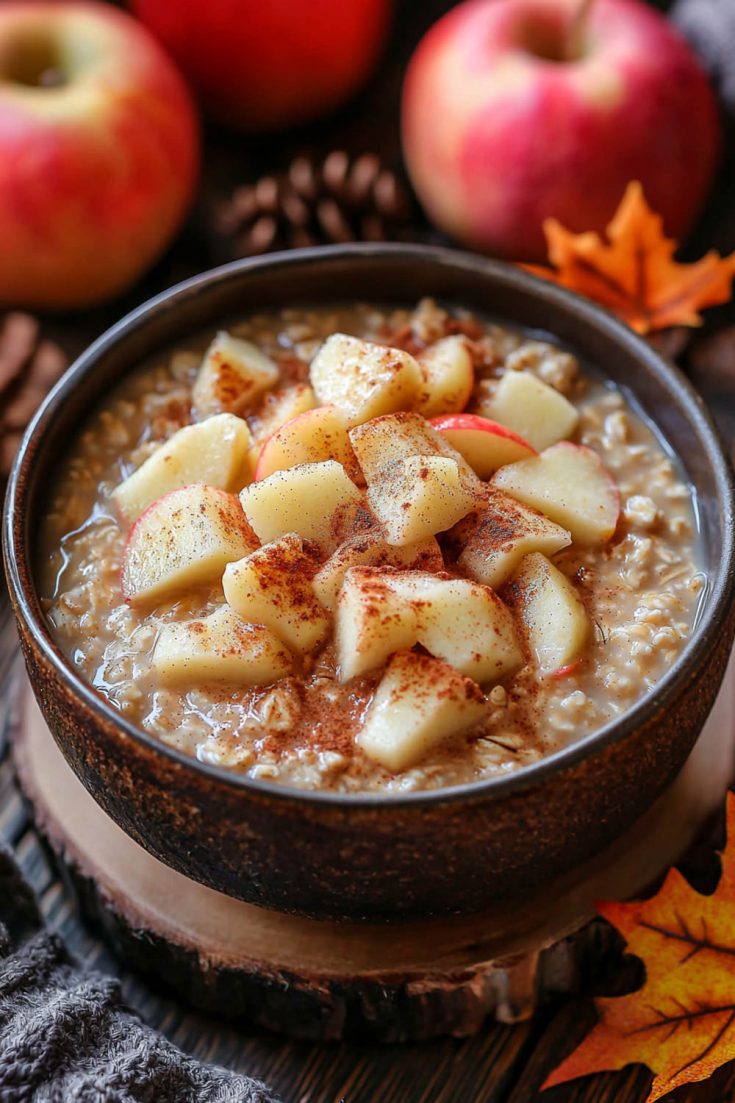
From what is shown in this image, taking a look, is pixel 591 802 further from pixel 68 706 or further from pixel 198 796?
pixel 68 706

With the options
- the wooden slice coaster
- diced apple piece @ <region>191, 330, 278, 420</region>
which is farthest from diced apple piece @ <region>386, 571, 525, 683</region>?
diced apple piece @ <region>191, 330, 278, 420</region>

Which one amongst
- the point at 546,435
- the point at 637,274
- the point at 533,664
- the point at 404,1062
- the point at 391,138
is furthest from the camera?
the point at 391,138

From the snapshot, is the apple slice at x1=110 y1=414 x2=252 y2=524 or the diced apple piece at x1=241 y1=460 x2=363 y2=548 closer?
the diced apple piece at x1=241 y1=460 x2=363 y2=548

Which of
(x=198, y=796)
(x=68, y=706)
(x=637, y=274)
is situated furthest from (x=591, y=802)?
(x=637, y=274)

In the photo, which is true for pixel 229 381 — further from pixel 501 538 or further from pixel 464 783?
pixel 464 783

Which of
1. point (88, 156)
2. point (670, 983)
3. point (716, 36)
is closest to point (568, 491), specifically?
point (670, 983)

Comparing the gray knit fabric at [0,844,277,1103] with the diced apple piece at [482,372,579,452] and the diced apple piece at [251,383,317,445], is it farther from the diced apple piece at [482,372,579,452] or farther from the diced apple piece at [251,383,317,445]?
the diced apple piece at [482,372,579,452]

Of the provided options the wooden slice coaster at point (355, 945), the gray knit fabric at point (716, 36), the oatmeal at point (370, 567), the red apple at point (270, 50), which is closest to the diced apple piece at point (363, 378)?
the oatmeal at point (370, 567)
